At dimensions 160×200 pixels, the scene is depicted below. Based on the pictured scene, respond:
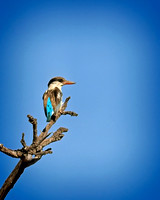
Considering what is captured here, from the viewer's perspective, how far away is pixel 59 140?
4480mm

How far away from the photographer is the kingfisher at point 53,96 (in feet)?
19.4

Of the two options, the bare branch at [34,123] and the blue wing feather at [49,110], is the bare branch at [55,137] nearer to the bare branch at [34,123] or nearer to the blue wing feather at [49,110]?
the bare branch at [34,123]

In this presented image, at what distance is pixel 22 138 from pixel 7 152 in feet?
1.18

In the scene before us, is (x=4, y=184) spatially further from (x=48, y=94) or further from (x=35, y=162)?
(x=48, y=94)

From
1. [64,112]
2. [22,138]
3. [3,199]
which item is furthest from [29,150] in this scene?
[64,112]

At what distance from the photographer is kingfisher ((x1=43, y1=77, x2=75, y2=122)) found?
19.4 feet

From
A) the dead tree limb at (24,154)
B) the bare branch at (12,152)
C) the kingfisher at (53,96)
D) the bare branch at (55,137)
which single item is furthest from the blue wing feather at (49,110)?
the bare branch at (12,152)

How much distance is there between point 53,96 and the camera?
6.05 metres

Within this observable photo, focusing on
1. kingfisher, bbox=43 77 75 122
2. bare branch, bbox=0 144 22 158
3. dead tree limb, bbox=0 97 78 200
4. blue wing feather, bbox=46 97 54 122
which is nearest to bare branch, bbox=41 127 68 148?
dead tree limb, bbox=0 97 78 200

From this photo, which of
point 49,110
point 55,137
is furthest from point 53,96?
point 55,137

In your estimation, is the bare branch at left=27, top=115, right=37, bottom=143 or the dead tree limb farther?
the bare branch at left=27, top=115, right=37, bottom=143

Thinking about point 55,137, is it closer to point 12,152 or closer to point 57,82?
point 12,152

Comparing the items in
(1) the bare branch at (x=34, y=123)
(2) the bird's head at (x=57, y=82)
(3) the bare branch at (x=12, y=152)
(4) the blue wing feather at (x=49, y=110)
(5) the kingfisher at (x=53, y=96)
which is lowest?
(3) the bare branch at (x=12, y=152)

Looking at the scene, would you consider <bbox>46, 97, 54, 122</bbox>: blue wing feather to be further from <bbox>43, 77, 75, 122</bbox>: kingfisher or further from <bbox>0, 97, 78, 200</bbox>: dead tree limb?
<bbox>0, 97, 78, 200</bbox>: dead tree limb
